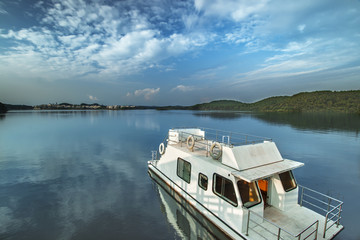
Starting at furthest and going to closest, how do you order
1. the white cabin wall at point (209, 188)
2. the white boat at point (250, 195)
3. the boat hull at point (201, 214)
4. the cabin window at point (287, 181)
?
the cabin window at point (287, 181), the boat hull at point (201, 214), the white cabin wall at point (209, 188), the white boat at point (250, 195)

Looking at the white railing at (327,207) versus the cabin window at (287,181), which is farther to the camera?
the cabin window at (287,181)

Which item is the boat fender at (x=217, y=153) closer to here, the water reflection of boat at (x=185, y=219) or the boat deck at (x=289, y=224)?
the boat deck at (x=289, y=224)

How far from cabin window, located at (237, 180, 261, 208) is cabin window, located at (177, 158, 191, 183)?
3379 millimetres

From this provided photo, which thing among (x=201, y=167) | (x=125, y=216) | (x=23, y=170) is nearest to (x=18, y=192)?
(x=23, y=170)

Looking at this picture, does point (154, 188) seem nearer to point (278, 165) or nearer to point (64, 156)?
point (278, 165)

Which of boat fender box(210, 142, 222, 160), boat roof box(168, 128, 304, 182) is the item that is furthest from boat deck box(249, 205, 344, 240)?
boat fender box(210, 142, 222, 160)

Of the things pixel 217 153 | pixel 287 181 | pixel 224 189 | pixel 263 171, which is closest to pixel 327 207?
pixel 287 181

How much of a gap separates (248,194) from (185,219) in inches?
186

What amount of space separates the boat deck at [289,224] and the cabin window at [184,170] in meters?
3.99

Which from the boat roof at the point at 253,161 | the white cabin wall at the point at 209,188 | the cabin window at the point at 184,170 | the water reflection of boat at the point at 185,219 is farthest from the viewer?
the cabin window at the point at 184,170

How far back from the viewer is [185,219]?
9.70 m

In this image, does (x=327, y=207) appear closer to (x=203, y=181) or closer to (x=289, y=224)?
(x=289, y=224)

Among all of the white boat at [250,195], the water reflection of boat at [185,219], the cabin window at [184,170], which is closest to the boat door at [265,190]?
the white boat at [250,195]

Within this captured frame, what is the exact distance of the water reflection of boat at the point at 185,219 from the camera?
8312 millimetres
